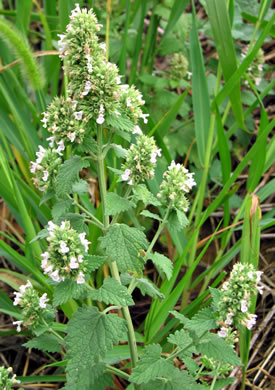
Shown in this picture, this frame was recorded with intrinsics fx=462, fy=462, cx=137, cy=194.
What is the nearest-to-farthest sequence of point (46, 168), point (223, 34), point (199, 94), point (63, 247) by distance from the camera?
1. point (63, 247)
2. point (46, 168)
3. point (223, 34)
4. point (199, 94)

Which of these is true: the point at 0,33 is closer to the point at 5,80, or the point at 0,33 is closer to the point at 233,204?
the point at 5,80

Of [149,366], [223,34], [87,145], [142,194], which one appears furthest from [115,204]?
[223,34]

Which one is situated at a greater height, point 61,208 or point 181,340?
point 61,208

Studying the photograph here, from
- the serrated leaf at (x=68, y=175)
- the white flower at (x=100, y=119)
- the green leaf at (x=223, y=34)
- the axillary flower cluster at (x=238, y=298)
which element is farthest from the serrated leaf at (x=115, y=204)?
the green leaf at (x=223, y=34)

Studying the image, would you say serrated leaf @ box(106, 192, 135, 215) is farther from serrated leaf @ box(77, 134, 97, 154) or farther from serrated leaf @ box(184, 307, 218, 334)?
serrated leaf @ box(184, 307, 218, 334)

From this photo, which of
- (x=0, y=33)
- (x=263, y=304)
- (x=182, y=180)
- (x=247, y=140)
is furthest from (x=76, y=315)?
(x=247, y=140)

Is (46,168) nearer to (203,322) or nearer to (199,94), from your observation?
(203,322)
